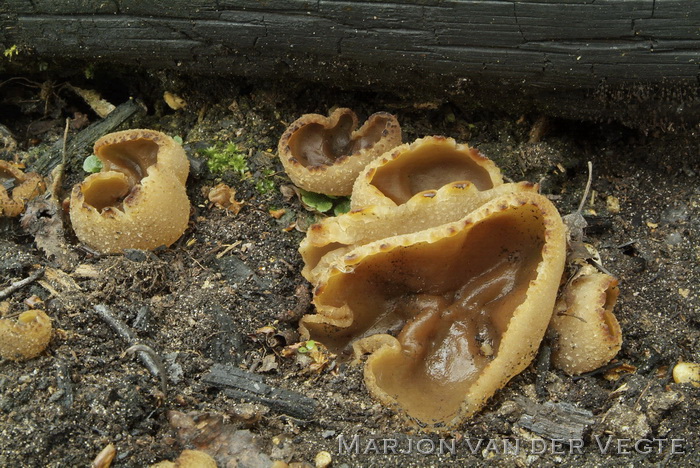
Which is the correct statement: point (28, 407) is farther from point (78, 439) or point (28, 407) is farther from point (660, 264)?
point (660, 264)

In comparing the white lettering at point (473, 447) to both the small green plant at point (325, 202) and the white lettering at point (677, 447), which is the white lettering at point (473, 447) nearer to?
the white lettering at point (677, 447)

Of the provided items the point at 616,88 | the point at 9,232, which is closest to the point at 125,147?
the point at 9,232

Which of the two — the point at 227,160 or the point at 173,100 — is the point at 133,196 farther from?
the point at 173,100

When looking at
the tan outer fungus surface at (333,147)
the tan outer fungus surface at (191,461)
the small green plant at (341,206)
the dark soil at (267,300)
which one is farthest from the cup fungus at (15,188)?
the tan outer fungus surface at (191,461)

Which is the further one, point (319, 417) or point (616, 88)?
point (616, 88)

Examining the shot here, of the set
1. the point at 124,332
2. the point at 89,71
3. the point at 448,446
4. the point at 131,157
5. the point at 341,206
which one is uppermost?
the point at 89,71

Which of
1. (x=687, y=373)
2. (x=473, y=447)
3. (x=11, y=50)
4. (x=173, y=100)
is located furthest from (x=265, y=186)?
(x=687, y=373)

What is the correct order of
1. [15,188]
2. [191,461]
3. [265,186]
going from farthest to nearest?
[265,186] < [15,188] < [191,461]

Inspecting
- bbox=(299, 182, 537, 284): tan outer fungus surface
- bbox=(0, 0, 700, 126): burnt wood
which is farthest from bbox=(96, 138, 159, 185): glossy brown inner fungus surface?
bbox=(299, 182, 537, 284): tan outer fungus surface
